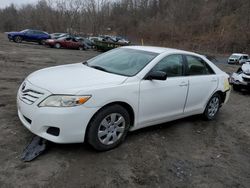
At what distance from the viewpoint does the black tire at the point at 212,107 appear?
5805 millimetres

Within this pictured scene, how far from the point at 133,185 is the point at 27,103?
1809 mm

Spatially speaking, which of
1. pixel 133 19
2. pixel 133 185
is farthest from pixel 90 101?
pixel 133 19

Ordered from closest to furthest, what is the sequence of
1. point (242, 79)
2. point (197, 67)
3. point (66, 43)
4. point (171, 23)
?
point (197, 67) → point (242, 79) → point (66, 43) → point (171, 23)

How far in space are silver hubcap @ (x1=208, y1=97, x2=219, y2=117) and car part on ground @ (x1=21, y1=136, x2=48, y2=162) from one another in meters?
3.58

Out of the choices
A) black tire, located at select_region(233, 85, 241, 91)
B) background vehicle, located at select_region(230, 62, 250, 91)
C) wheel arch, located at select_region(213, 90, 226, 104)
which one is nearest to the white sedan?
wheel arch, located at select_region(213, 90, 226, 104)

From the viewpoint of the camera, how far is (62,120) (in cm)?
345

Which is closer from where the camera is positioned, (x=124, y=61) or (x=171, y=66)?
(x=124, y=61)

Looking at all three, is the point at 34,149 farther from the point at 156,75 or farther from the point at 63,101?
the point at 156,75

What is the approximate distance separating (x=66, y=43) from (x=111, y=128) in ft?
89.7

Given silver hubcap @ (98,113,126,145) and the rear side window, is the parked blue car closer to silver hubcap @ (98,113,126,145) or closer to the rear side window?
the rear side window

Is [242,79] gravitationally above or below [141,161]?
below

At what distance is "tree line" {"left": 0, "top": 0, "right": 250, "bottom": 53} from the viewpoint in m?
49.0

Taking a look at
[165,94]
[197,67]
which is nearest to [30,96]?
[165,94]

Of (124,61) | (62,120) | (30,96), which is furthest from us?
(124,61)
